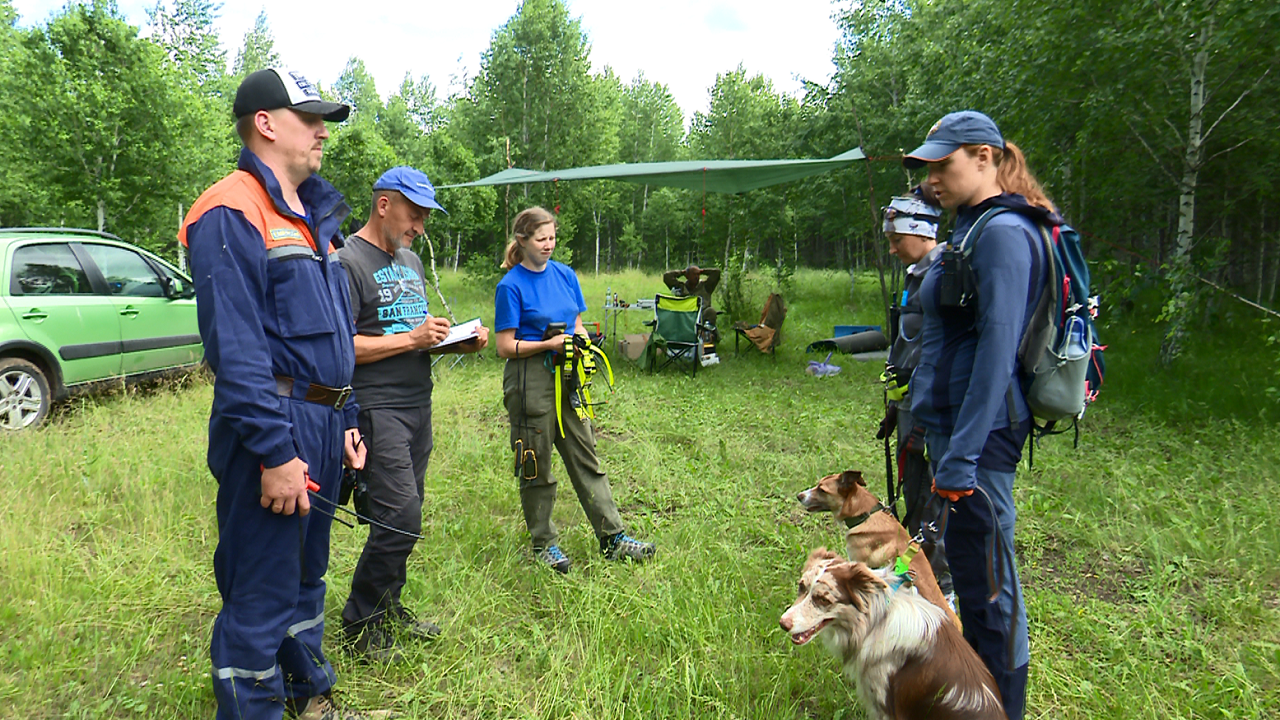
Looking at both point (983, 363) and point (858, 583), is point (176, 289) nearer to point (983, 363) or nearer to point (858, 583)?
point (858, 583)

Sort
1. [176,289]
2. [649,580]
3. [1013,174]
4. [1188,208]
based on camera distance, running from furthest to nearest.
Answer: [176,289]
[1188,208]
[649,580]
[1013,174]

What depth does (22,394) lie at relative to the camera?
4.84 m

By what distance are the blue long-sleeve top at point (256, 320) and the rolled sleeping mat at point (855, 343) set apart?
790 cm

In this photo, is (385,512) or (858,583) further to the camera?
(385,512)

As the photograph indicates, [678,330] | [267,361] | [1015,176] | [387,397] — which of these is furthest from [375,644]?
[678,330]

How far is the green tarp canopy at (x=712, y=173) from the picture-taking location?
7875 mm

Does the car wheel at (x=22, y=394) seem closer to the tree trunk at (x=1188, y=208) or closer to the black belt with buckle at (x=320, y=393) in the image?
the black belt with buckle at (x=320, y=393)

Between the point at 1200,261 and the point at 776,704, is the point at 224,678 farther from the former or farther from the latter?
the point at 1200,261

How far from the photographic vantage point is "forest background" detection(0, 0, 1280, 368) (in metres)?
5.64

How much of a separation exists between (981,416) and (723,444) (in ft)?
11.2

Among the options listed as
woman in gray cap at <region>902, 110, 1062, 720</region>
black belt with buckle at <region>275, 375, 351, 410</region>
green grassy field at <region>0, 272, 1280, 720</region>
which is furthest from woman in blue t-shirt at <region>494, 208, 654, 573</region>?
woman in gray cap at <region>902, 110, 1062, 720</region>

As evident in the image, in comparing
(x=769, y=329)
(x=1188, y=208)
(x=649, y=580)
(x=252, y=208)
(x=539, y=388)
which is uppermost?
(x=1188, y=208)

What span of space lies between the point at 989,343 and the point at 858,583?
722mm

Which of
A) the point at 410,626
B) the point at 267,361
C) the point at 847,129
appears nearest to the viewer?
the point at 267,361
